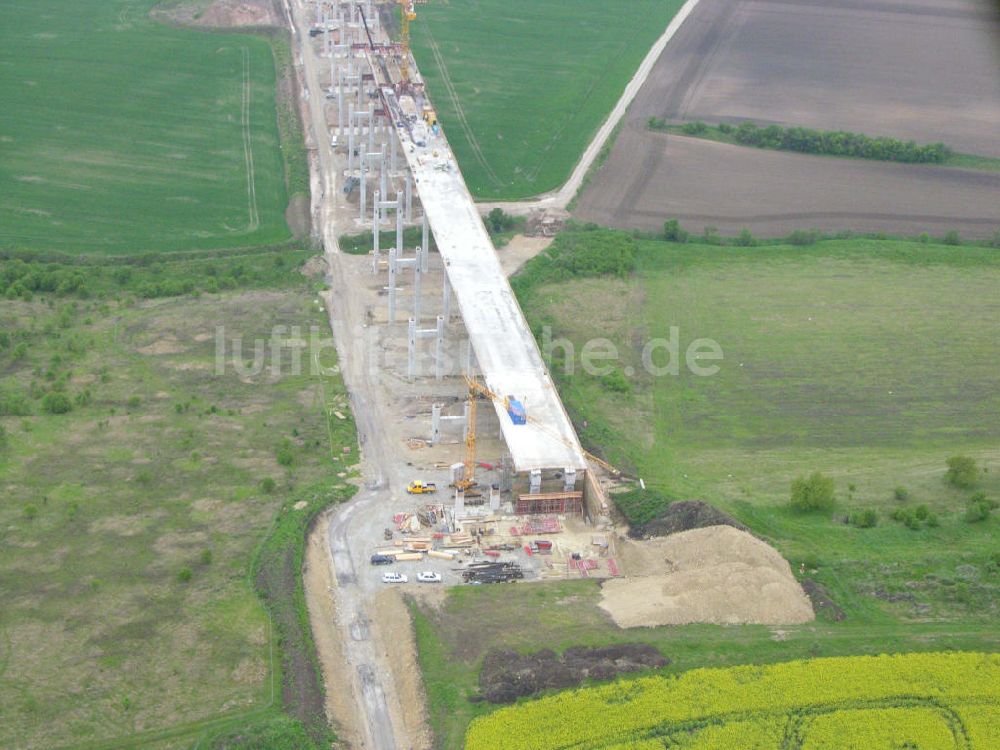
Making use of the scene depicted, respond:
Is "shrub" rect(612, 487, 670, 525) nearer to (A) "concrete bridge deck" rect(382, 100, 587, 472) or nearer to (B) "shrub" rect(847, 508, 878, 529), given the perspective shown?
(A) "concrete bridge deck" rect(382, 100, 587, 472)

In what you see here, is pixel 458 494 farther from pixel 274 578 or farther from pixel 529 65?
pixel 529 65

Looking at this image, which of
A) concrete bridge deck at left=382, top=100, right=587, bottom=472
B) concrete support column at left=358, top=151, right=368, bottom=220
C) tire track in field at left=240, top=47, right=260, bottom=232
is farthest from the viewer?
tire track in field at left=240, top=47, right=260, bottom=232

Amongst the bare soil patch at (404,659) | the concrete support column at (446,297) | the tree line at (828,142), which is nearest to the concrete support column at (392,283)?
the concrete support column at (446,297)

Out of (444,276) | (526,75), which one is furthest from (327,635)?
(526,75)

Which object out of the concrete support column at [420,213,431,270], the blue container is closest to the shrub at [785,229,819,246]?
the concrete support column at [420,213,431,270]

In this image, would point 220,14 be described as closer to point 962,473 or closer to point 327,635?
point 327,635

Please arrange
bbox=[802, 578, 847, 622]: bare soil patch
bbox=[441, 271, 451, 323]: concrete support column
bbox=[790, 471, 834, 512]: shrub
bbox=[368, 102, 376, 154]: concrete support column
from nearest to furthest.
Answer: bbox=[802, 578, 847, 622]: bare soil patch < bbox=[790, 471, 834, 512]: shrub < bbox=[441, 271, 451, 323]: concrete support column < bbox=[368, 102, 376, 154]: concrete support column

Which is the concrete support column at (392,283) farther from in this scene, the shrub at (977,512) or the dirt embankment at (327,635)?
the shrub at (977,512)
